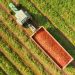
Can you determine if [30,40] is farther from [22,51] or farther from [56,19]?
[56,19]

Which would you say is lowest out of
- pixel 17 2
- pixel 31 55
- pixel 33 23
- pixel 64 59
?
pixel 64 59

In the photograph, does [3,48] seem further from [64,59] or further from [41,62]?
[64,59]

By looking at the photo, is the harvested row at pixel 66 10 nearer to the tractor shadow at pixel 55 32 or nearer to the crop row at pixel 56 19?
the crop row at pixel 56 19

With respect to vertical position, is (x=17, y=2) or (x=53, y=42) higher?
(x=17, y=2)

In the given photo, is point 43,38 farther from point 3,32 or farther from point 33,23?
point 3,32

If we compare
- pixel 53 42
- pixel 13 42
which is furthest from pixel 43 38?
pixel 13 42

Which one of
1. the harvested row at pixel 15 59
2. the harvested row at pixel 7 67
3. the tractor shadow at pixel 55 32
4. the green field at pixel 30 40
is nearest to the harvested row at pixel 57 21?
the green field at pixel 30 40
